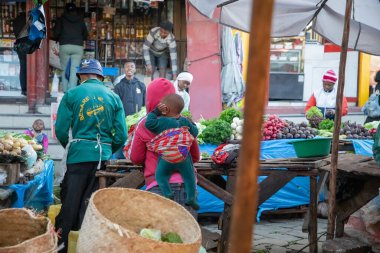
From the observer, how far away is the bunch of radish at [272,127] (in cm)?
832

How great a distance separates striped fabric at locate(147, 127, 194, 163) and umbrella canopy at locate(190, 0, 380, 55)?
8.10ft

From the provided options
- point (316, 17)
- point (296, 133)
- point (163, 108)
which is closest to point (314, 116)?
point (296, 133)

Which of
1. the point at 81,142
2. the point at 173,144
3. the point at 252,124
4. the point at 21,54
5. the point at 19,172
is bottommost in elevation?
the point at 19,172

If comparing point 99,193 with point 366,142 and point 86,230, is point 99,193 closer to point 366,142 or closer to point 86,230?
point 86,230

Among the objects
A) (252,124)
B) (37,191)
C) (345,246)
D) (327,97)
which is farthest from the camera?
(327,97)

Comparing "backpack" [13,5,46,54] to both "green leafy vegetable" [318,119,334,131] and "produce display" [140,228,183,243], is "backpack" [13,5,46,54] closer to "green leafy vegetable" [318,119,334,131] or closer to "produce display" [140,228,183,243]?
"produce display" [140,228,183,243]

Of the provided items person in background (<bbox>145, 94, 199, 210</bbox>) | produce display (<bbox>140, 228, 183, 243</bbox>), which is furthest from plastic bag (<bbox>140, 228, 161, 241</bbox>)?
person in background (<bbox>145, 94, 199, 210</bbox>)

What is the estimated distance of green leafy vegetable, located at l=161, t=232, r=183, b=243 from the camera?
3.47m

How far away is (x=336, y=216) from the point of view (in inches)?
223

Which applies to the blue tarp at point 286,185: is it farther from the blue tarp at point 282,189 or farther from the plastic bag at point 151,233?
the plastic bag at point 151,233

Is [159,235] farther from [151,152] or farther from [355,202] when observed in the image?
[355,202]

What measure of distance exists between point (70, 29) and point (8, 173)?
706 cm

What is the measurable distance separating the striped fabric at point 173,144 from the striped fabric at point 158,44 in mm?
8290

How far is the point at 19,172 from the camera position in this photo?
19.5ft
